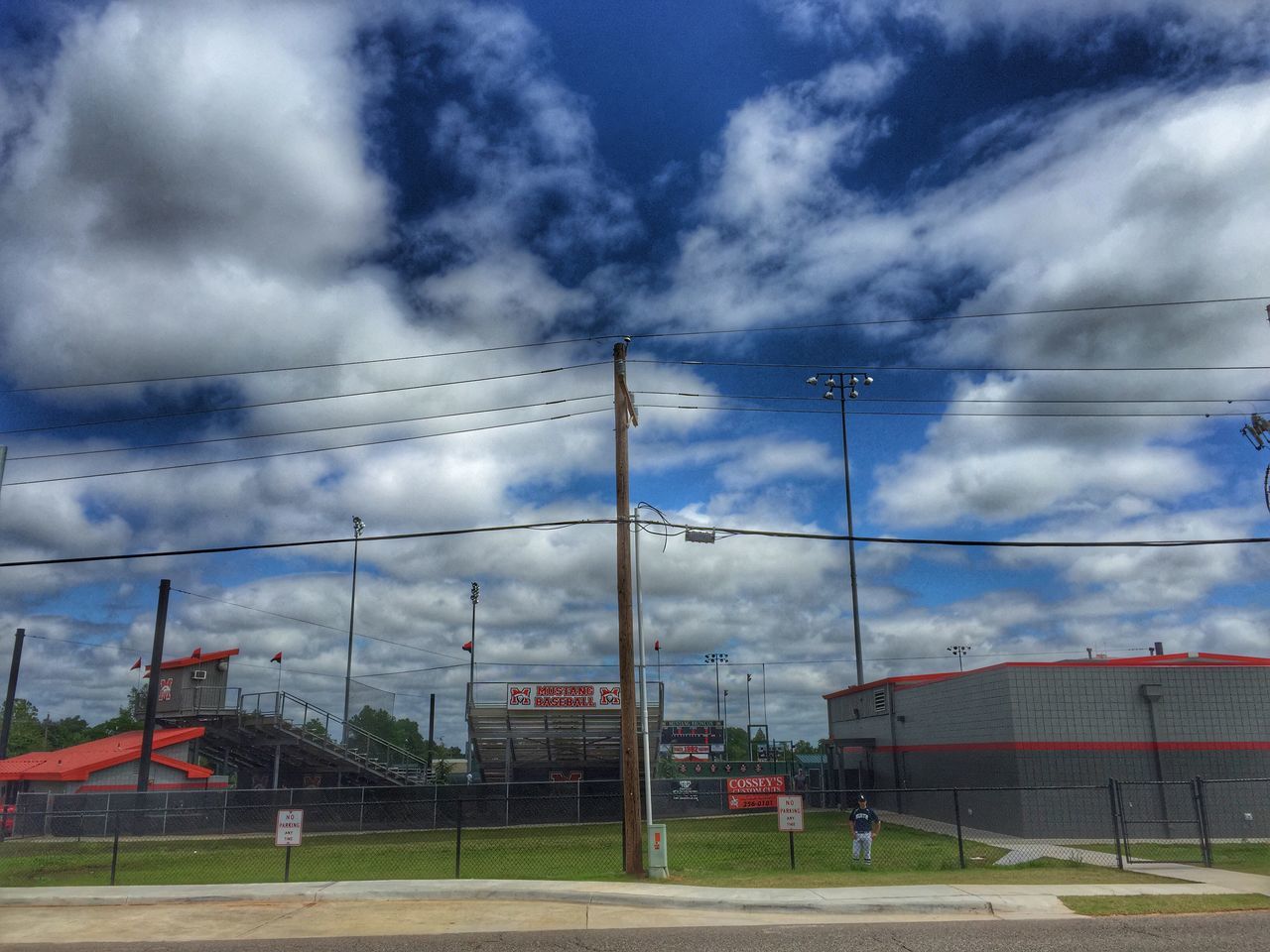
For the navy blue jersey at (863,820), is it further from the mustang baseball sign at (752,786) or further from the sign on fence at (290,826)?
the mustang baseball sign at (752,786)

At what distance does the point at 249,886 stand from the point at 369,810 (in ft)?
66.3

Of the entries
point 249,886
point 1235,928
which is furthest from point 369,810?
point 1235,928

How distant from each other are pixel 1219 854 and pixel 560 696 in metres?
22.8

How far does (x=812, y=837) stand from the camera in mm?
30266

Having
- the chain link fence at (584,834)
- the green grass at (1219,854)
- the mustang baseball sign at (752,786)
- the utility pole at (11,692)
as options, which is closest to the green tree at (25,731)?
the utility pole at (11,692)

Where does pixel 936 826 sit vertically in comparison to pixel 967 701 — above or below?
below

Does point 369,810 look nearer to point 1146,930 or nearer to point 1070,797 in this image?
point 1070,797

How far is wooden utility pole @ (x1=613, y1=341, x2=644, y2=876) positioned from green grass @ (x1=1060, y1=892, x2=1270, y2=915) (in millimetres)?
7780

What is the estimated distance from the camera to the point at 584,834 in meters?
33.7

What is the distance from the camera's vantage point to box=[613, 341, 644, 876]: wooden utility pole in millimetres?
19219

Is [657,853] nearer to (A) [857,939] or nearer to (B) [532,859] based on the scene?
(A) [857,939]

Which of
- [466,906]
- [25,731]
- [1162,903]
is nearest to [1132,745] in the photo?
[1162,903]

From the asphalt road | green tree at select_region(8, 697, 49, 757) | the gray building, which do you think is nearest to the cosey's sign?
the gray building

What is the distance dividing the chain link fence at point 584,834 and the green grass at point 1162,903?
3115 mm
